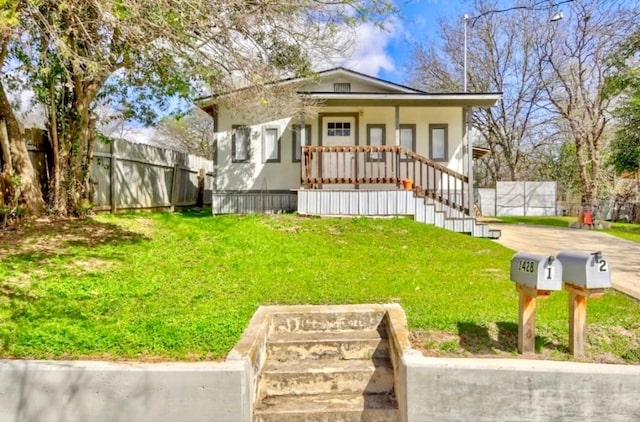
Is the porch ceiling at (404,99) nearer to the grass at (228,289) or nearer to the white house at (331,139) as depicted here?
the white house at (331,139)

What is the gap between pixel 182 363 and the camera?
307 centimetres

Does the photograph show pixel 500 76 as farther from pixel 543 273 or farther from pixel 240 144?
pixel 543 273

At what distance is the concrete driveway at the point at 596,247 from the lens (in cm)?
614

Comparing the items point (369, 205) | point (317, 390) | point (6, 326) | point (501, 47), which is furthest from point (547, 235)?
point (501, 47)

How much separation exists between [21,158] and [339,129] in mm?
8032

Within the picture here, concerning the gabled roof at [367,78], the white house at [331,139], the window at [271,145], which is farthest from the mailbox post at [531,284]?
the gabled roof at [367,78]

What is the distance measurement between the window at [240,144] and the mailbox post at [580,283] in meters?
10.2

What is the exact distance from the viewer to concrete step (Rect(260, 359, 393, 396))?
3479 millimetres

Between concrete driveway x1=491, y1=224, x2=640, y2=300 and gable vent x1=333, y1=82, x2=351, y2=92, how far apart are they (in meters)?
6.24

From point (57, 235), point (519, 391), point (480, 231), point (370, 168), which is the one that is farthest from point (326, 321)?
point (370, 168)

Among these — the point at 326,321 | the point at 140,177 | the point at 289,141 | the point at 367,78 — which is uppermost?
the point at 367,78

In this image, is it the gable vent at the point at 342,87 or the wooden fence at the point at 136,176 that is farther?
the gable vent at the point at 342,87

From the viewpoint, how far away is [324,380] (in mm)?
3520

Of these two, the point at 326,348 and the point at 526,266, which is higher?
the point at 526,266
